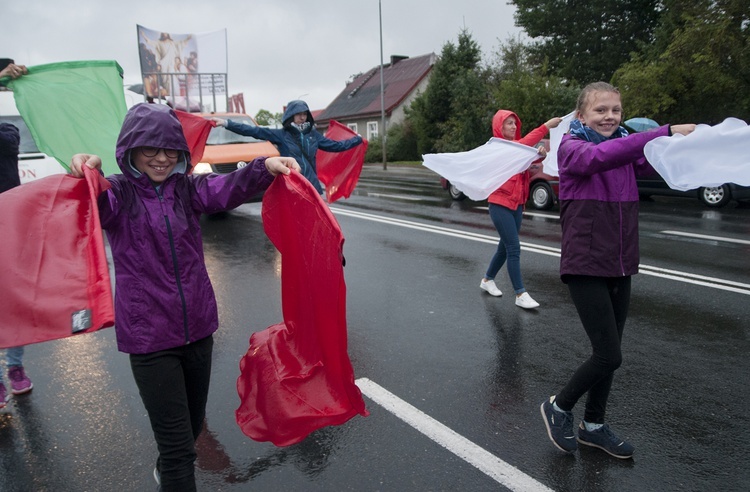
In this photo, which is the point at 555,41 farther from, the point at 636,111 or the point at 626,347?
the point at 626,347

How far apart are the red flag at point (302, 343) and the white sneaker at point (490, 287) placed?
12.1 feet

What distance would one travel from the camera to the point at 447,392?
404 centimetres

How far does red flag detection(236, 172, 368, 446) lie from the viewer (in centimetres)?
277

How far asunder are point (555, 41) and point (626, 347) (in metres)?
27.7

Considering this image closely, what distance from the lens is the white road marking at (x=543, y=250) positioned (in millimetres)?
6598

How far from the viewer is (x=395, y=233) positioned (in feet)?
34.1

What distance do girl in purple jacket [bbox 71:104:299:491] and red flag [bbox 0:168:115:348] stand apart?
0.35ft

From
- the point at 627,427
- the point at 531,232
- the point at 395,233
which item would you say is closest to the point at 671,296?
the point at 627,427

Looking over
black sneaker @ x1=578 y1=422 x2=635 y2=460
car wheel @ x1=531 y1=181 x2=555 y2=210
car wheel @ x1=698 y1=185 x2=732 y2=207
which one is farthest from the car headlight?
car wheel @ x1=698 y1=185 x2=732 y2=207

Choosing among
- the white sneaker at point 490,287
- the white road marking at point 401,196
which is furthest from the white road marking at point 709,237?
the white road marking at point 401,196

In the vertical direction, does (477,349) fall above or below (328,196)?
below

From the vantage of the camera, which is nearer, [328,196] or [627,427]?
[627,427]

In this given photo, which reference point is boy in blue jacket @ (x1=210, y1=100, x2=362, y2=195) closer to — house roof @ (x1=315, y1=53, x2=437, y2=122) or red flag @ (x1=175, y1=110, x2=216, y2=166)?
red flag @ (x1=175, y1=110, x2=216, y2=166)

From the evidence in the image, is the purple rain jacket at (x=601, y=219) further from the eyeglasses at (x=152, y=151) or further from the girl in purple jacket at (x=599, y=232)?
the eyeglasses at (x=152, y=151)
